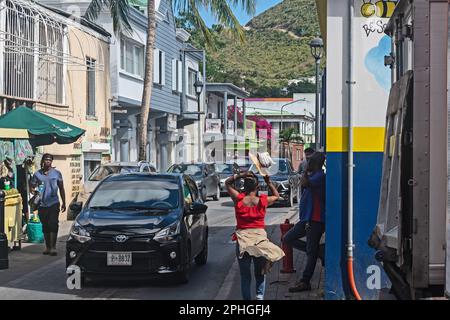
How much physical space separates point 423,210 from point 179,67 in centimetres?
3389

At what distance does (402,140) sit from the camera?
5652 mm

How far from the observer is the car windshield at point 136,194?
11.0 m

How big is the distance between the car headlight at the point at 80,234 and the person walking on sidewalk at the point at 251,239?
9.48 ft

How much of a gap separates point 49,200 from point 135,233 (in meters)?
3.89

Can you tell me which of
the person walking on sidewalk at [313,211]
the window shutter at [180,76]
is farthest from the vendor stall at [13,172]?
the window shutter at [180,76]

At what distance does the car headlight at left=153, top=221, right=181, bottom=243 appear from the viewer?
10125 millimetres

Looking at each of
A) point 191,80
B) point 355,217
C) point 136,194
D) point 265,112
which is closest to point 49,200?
point 136,194

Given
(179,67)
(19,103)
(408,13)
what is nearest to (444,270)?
(408,13)

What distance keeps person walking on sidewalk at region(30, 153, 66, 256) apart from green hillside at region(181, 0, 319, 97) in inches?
2979

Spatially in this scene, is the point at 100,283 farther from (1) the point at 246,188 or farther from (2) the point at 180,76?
(2) the point at 180,76

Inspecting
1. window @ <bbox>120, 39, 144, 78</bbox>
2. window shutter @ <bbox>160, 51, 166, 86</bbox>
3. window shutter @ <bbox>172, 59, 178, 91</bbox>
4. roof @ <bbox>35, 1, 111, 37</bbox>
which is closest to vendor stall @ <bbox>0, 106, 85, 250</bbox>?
roof @ <bbox>35, 1, 111, 37</bbox>

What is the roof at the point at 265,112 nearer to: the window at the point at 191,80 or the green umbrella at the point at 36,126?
the window at the point at 191,80

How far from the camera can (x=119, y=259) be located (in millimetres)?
9961

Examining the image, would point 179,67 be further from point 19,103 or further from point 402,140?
point 402,140
